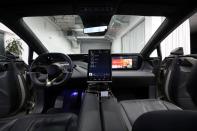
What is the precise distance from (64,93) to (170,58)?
53.9 inches

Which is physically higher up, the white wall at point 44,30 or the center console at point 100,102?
the white wall at point 44,30

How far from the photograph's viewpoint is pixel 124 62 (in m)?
2.88

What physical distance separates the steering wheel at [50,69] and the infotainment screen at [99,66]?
0.20 m

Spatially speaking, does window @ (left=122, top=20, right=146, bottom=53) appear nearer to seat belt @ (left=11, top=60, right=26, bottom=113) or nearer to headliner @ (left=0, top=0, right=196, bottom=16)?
headliner @ (left=0, top=0, right=196, bottom=16)

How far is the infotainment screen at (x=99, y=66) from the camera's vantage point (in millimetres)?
1809

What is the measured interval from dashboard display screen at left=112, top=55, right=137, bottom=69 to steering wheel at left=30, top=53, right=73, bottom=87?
3.45 feet

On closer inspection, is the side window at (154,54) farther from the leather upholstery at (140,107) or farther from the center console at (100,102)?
the center console at (100,102)

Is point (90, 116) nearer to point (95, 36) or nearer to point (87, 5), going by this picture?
point (87, 5)

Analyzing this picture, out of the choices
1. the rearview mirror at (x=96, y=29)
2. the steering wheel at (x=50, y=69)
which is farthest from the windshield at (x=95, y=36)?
the steering wheel at (x=50, y=69)

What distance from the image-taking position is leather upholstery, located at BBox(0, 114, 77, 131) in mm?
1413

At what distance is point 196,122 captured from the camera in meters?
0.61

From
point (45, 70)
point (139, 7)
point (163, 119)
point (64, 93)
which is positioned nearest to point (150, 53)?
point (139, 7)

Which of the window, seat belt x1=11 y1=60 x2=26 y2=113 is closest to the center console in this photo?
seat belt x1=11 y1=60 x2=26 y2=113

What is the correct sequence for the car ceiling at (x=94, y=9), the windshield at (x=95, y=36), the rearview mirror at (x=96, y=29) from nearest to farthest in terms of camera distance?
the car ceiling at (x=94, y=9) → the rearview mirror at (x=96, y=29) → the windshield at (x=95, y=36)
